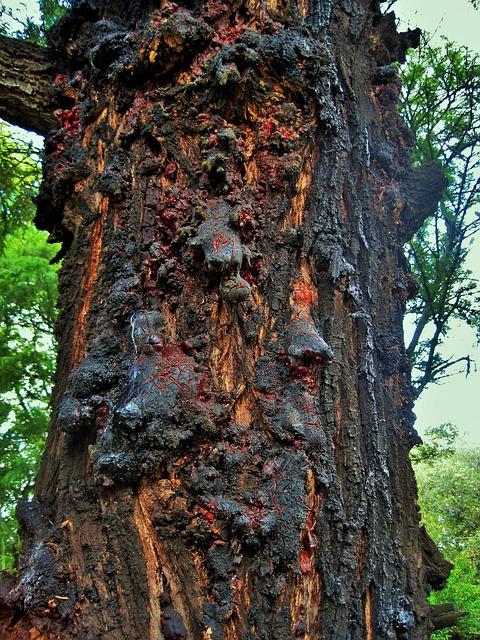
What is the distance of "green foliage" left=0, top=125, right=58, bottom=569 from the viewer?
916cm

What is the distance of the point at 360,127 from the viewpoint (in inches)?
94.9

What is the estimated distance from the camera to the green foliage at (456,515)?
671 cm

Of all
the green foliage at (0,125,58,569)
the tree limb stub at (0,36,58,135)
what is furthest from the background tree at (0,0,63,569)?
the tree limb stub at (0,36,58,135)

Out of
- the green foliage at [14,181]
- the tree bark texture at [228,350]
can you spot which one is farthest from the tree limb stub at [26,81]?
the green foliage at [14,181]

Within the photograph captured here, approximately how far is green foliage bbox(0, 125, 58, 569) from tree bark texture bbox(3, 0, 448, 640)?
23.7 feet

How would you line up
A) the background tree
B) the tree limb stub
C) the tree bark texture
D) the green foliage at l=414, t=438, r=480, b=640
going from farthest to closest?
the background tree
the green foliage at l=414, t=438, r=480, b=640
the tree limb stub
the tree bark texture

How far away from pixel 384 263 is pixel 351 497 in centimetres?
108

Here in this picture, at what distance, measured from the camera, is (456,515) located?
42.4 feet

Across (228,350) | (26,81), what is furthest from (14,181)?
(228,350)

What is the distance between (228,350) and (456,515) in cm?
1320

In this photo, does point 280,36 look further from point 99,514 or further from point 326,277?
point 99,514

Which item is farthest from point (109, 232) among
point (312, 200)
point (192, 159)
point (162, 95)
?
point (312, 200)

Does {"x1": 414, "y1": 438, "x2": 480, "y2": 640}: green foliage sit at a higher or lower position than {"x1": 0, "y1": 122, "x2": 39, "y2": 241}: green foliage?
lower

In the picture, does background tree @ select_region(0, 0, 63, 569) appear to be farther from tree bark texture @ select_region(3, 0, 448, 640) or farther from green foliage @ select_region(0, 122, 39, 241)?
tree bark texture @ select_region(3, 0, 448, 640)
